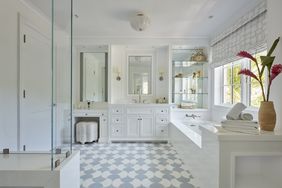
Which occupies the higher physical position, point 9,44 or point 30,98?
point 9,44

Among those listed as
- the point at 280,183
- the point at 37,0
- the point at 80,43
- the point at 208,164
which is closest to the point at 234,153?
the point at 208,164

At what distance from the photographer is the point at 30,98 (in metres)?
3.07

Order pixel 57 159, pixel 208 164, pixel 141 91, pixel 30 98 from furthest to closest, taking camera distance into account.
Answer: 1. pixel 141 91
2. pixel 30 98
3. pixel 208 164
4. pixel 57 159

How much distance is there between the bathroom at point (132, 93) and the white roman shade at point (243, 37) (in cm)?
2

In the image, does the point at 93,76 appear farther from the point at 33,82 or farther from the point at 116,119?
the point at 33,82

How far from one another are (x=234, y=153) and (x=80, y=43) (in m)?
4.05

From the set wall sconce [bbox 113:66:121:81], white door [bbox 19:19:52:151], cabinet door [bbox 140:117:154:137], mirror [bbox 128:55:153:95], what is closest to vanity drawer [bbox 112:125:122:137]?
cabinet door [bbox 140:117:154:137]

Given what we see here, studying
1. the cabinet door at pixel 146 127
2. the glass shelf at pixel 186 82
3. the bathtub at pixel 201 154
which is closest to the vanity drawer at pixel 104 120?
the cabinet door at pixel 146 127

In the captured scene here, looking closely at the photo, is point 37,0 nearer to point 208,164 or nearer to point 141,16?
point 141,16

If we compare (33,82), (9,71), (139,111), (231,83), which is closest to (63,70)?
(9,71)

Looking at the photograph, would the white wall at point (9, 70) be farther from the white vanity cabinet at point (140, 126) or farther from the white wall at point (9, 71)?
the white vanity cabinet at point (140, 126)

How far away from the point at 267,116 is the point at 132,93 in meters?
3.52

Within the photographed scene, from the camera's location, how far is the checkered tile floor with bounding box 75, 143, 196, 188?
2426 mm

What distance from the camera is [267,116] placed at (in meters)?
Answer: 1.69
